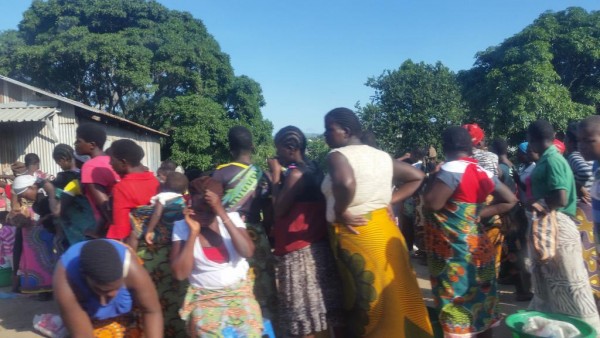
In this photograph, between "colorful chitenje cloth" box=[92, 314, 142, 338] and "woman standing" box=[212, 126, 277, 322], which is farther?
"woman standing" box=[212, 126, 277, 322]

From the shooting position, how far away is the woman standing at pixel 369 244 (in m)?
2.96

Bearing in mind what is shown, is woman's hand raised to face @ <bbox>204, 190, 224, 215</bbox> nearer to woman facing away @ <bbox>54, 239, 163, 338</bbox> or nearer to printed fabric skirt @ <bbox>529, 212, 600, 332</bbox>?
woman facing away @ <bbox>54, 239, 163, 338</bbox>

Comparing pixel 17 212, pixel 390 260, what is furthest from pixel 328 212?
pixel 17 212

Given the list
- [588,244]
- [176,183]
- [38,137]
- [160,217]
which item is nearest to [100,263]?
[160,217]

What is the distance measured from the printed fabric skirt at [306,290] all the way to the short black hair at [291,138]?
0.64 metres

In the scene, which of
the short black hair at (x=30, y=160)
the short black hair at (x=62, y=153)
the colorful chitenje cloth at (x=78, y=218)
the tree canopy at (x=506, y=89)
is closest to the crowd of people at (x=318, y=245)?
the colorful chitenje cloth at (x=78, y=218)

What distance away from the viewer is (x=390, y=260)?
9.91ft

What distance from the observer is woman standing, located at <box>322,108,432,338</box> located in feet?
9.71

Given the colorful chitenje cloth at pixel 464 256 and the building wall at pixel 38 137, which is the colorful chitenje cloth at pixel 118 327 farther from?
the building wall at pixel 38 137

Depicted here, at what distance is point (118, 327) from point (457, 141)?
2315 mm

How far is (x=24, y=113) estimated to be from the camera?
13.1m

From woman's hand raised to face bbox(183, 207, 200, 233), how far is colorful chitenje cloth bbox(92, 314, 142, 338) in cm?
58

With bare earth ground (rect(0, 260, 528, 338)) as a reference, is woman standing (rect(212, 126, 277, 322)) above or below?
above

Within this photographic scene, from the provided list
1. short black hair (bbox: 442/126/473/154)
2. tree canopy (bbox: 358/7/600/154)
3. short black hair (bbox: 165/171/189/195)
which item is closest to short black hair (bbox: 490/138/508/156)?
short black hair (bbox: 442/126/473/154)
